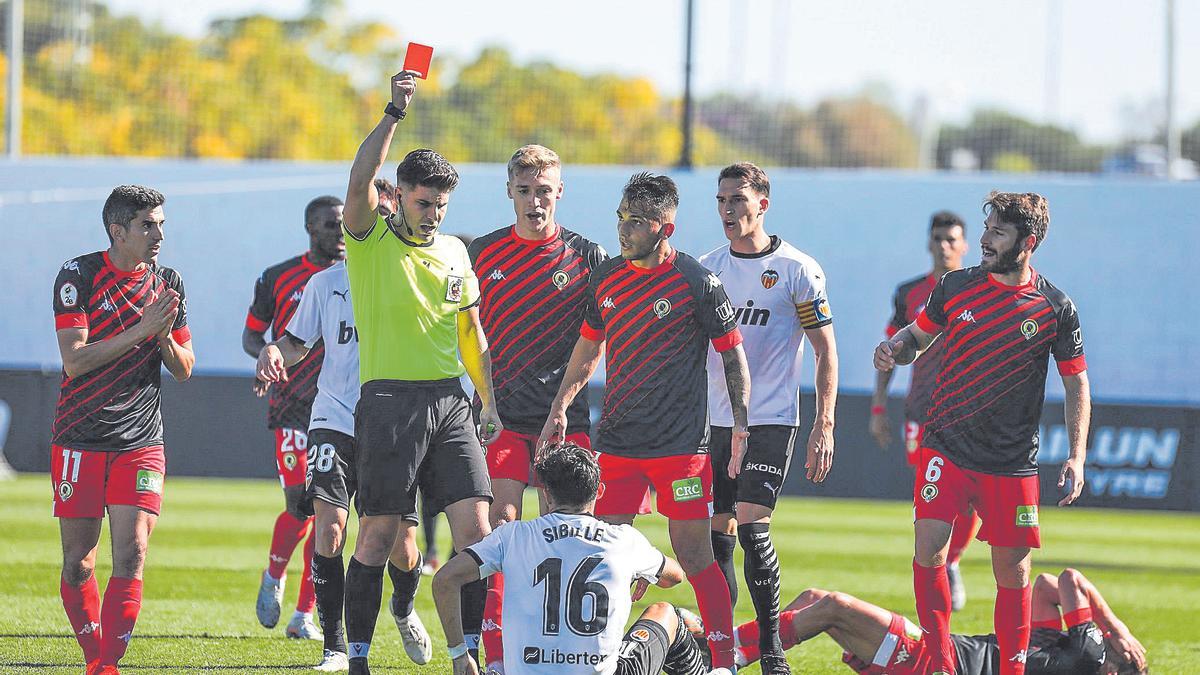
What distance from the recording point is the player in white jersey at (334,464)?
727cm

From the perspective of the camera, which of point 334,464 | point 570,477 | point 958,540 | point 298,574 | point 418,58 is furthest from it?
point 298,574

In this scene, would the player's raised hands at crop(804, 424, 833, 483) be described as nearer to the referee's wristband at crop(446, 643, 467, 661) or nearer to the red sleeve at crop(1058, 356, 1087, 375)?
the red sleeve at crop(1058, 356, 1087, 375)

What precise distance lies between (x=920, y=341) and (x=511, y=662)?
2.72 m

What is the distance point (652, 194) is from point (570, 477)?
167 centimetres

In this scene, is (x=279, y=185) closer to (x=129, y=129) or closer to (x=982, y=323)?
(x=129, y=129)

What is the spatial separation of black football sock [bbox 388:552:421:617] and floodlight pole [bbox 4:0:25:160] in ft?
45.7

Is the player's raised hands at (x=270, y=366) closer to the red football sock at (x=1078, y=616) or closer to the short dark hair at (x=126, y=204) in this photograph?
the short dark hair at (x=126, y=204)

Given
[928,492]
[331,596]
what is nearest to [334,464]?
[331,596]

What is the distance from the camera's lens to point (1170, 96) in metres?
18.6

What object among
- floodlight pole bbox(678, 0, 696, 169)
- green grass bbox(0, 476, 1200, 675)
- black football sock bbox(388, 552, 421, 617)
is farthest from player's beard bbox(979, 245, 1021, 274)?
floodlight pole bbox(678, 0, 696, 169)

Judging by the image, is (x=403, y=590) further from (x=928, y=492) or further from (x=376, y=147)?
(x=928, y=492)

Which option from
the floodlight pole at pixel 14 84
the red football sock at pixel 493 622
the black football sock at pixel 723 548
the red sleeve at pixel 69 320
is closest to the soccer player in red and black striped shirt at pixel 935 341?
the black football sock at pixel 723 548

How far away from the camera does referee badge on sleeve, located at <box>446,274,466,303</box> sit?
6.61 meters

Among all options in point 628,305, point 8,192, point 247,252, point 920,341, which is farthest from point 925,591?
point 8,192
